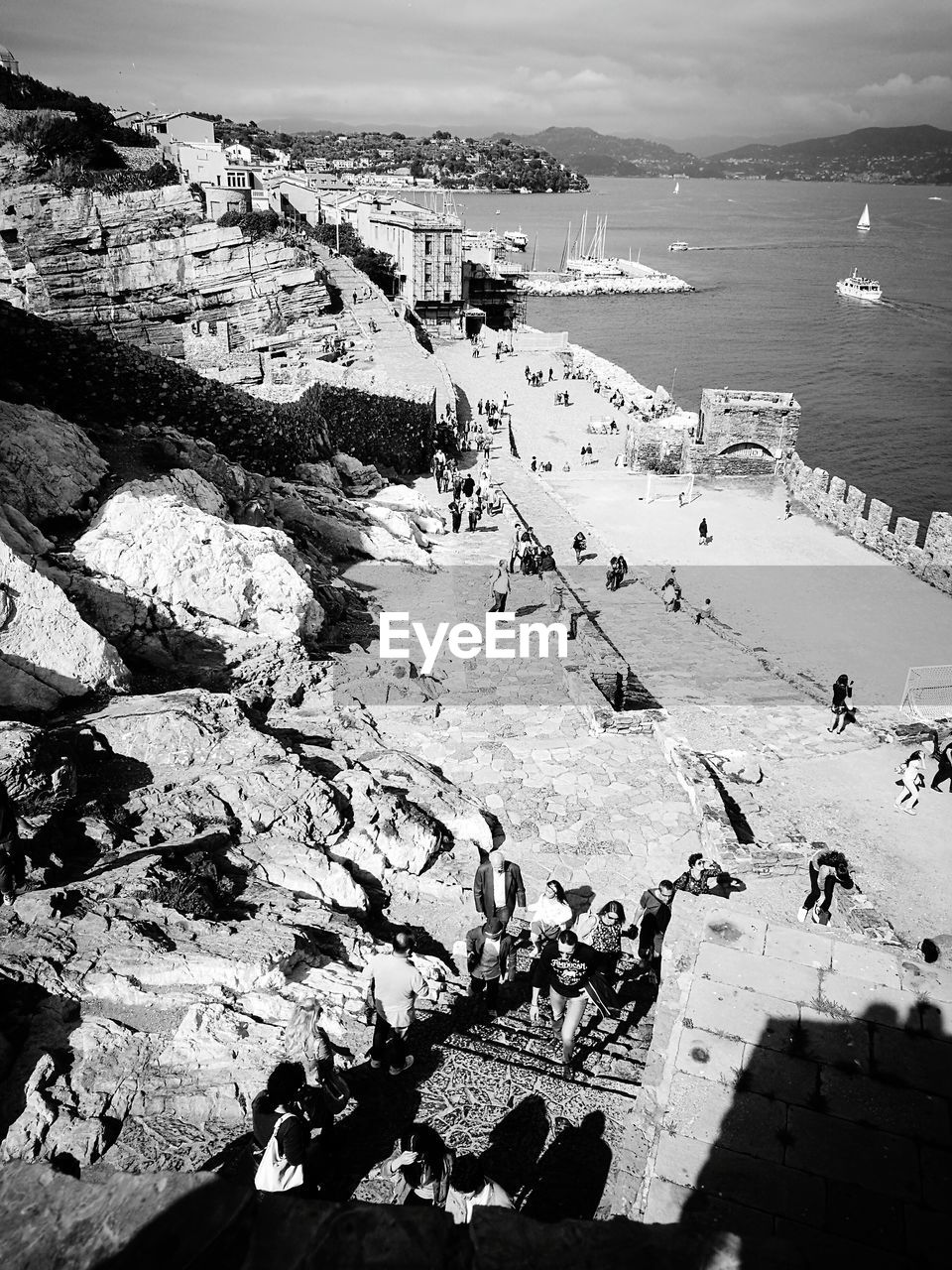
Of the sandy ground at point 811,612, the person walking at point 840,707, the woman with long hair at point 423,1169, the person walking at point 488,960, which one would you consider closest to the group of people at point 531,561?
the sandy ground at point 811,612

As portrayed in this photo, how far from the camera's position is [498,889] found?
6.57 metres

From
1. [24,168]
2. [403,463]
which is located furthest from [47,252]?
[403,463]

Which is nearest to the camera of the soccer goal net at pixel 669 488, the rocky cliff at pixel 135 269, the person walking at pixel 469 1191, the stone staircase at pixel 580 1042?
the person walking at pixel 469 1191

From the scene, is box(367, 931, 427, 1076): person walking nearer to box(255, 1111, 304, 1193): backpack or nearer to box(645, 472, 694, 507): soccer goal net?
box(255, 1111, 304, 1193): backpack

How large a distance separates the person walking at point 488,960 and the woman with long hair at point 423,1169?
2153mm

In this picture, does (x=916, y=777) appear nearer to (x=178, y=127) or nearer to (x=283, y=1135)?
(x=283, y=1135)

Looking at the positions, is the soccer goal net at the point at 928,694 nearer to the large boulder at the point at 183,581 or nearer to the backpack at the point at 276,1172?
the large boulder at the point at 183,581

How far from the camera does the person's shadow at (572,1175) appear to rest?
4801mm

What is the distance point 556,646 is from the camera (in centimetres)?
1499

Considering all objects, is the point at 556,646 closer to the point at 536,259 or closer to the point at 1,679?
the point at 1,679

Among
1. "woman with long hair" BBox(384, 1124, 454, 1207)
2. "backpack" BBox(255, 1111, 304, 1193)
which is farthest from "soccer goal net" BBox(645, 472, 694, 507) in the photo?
"backpack" BBox(255, 1111, 304, 1193)

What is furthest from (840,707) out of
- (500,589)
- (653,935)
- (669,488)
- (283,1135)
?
(669,488)

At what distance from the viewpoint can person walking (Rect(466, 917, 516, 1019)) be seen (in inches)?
250

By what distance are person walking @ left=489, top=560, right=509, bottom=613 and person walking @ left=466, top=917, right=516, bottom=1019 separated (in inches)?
397
